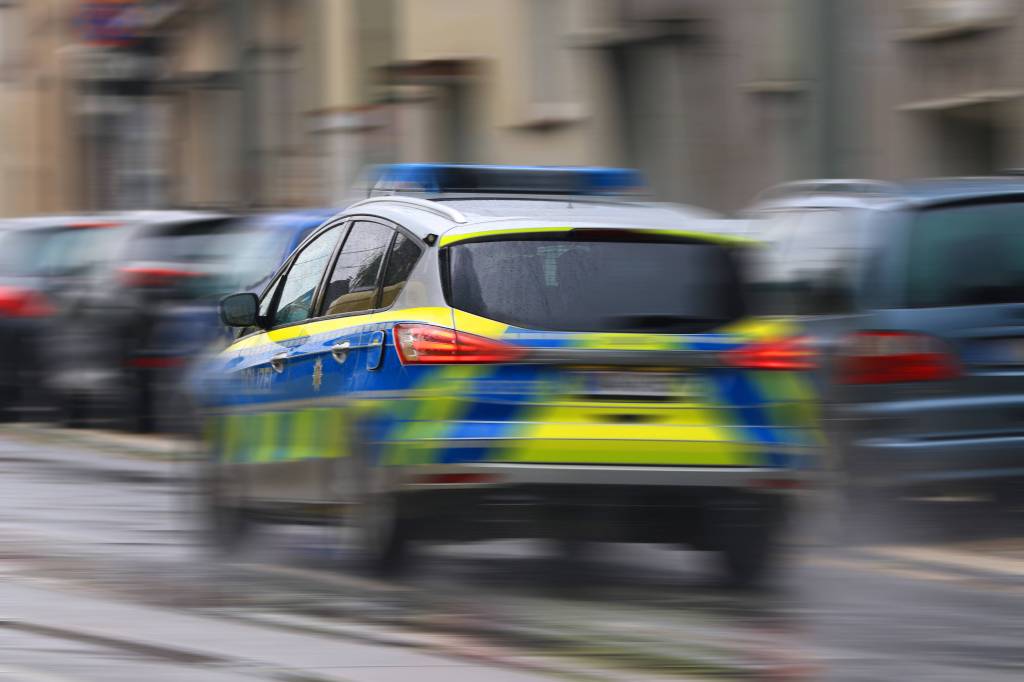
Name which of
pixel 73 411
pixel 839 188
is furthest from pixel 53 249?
pixel 839 188

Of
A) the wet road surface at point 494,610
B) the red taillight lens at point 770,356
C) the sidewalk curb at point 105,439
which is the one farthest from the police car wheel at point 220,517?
the sidewalk curb at point 105,439

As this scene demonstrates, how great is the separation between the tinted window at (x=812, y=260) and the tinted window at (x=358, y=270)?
7.29 ft

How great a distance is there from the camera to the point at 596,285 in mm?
8422

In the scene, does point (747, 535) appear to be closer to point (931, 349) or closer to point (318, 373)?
point (318, 373)

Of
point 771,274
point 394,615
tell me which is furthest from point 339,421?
point 771,274

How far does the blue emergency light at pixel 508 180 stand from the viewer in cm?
984

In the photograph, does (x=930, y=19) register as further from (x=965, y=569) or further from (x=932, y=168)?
(x=965, y=569)

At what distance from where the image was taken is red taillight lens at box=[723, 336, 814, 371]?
8.37m

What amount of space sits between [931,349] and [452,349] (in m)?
2.89

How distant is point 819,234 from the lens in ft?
39.1

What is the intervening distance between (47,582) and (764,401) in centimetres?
295

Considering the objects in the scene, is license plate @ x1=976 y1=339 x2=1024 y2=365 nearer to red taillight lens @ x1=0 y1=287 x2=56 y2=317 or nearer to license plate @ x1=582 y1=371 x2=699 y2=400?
license plate @ x1=582 y1=371 x2=699 y2=400

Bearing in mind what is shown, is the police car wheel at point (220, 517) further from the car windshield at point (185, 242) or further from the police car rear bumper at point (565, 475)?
the car windshield at point (185, 242)

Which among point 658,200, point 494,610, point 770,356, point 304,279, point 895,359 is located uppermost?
point 304,279
